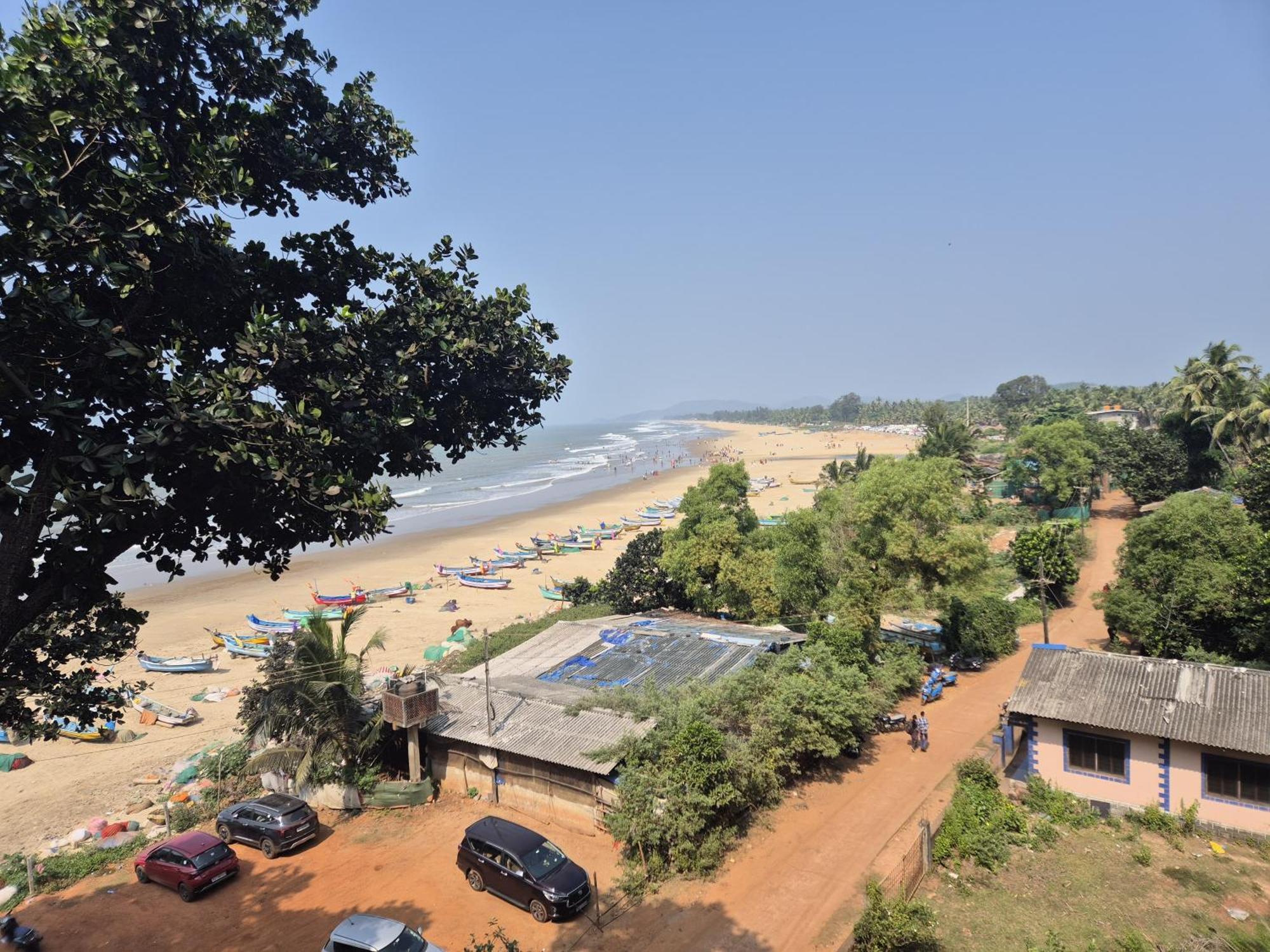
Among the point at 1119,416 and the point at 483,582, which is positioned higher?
the point at 1119,416

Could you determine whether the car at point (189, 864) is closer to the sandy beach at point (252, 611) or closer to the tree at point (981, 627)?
the sandy beach at point (252, 611)

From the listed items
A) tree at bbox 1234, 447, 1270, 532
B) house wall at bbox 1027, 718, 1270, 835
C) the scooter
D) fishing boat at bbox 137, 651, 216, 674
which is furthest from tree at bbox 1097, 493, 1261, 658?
fishing boat at bbox 137, 651, 216, 674

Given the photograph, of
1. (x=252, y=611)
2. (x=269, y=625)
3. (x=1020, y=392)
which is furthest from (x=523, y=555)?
(x=1020, y=392)

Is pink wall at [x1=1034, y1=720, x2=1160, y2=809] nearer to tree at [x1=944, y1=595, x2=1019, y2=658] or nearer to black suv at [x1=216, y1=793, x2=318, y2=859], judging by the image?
tree at [x1=944, y1=595, x2=1019, y2=658]

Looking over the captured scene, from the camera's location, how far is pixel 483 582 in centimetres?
4588

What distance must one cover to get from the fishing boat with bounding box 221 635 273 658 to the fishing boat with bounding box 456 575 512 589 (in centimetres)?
1373

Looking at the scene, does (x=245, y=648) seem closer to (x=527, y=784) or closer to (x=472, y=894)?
(x=527, y=784)

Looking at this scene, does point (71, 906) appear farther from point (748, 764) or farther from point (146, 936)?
point (748, 764)

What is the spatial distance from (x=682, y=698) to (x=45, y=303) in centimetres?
1465

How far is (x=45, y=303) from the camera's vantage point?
17.8ft

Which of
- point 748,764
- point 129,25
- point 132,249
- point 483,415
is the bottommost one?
point 748,764

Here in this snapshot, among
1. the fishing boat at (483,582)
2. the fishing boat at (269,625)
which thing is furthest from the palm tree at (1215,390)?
the fishing boat at (269,625)

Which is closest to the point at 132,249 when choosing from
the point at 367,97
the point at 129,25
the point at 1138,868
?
the point at 129,25

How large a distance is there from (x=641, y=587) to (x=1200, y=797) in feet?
68.0
